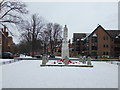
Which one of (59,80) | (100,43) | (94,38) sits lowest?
(59,80)

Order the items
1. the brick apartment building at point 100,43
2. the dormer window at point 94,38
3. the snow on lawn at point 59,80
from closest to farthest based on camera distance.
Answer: the snow on lawn at point 59,80, the brick apartment building at point 100,43, the dormer window at point 94,38

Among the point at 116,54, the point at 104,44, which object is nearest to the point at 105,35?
the point at 104,44

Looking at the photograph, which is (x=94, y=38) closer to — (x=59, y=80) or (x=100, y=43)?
(x=100, y=43)

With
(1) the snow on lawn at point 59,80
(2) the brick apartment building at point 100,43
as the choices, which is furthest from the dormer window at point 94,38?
(1) the snow on lawn at point 59,80

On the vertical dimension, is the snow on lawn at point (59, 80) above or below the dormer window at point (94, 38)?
below

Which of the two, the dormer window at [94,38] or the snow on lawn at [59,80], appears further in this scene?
the dormer window at [94,38]

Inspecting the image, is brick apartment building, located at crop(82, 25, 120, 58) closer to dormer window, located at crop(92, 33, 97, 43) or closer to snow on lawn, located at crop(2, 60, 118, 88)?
dormer window, located at crop(92, 33, 97, 43)

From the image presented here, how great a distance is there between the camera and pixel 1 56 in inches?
2035

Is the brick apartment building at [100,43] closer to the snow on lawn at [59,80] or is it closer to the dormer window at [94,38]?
the dormer window at [94,38]

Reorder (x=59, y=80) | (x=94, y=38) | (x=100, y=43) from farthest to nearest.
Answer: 1. (x=94, y=38)
2. (x=100, y=43)
3. (x=59, y=80)

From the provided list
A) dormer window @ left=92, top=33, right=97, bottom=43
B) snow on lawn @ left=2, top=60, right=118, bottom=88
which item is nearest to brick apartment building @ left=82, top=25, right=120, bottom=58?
dormer window @ left=92, top=33, right=97, bottom=43

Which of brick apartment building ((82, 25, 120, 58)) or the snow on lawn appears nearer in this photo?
the snow on lawn

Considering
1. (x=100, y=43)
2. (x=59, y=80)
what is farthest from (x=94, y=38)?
(x=59, y=80)

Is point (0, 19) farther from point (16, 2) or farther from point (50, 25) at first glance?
point (50, 25)
